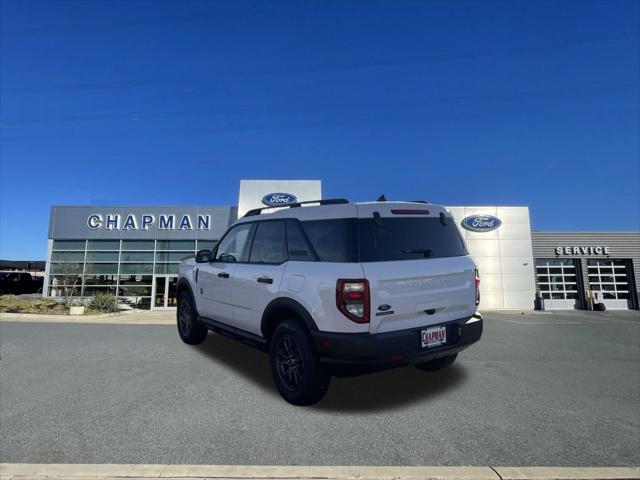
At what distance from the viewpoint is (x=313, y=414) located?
3.14 m

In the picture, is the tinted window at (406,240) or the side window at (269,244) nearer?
the tinted window at (406,240)

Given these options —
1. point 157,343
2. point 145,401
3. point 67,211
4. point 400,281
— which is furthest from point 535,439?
point 67,211

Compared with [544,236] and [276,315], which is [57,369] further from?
[544,236]

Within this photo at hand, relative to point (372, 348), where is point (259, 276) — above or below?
above

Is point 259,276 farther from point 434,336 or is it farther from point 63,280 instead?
point 63,280

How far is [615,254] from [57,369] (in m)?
32.8

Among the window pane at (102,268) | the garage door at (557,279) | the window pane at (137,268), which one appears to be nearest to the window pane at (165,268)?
the window pane at (137,268)

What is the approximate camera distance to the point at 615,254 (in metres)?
25.4

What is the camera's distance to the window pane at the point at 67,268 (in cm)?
2061

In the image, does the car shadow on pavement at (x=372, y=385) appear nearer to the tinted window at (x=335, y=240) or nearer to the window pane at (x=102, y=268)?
the tinted window at (x=335, y=240)

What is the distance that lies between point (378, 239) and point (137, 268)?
73.5 ft

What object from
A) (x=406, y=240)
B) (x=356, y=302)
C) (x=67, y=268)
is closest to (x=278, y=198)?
(x=67, y=268)

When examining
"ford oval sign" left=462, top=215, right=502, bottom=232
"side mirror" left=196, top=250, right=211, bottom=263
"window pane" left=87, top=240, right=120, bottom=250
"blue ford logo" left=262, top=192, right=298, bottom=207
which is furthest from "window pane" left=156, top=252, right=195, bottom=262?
"ford oval sign" left=462, top=215, right=502, bottom=232

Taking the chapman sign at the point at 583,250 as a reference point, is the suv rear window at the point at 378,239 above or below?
below
